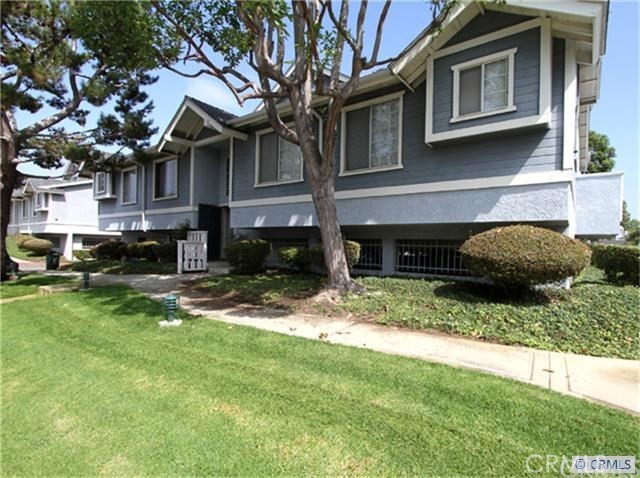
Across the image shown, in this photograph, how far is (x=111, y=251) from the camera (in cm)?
1898

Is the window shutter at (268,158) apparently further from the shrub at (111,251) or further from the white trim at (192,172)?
the shrub at (111,251)

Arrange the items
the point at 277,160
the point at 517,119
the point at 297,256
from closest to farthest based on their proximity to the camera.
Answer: the point at 517,119 → the point at 297,256 → the point at 277,160

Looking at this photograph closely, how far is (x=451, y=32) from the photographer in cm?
802

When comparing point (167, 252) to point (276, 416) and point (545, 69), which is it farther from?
point (545, 69)

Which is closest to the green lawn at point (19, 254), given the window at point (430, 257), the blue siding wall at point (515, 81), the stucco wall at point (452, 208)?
the stucco wall at point (452, 208)

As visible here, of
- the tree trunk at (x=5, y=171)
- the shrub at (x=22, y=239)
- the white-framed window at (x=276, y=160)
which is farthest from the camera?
the shrub at (x=22, y=239)

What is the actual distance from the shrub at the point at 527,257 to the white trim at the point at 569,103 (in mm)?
1895

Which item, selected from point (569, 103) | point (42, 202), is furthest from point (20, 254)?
point (569, 103)

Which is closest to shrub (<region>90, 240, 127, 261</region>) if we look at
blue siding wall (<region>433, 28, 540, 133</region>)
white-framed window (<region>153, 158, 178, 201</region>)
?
white-framed window (<region>153, 158, 178, 201</region>)

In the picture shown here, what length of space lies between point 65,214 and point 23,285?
59.4 ft

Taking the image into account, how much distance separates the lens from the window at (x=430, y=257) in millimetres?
9312

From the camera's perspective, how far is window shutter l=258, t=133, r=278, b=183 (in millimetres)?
12133

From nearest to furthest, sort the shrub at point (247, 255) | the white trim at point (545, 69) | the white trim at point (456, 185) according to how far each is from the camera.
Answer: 1. the white trim at point (545, 69)
2. the white trim at point (456, 185)
3. the shrub at point (247, 255)

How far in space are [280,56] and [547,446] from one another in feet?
27.3
